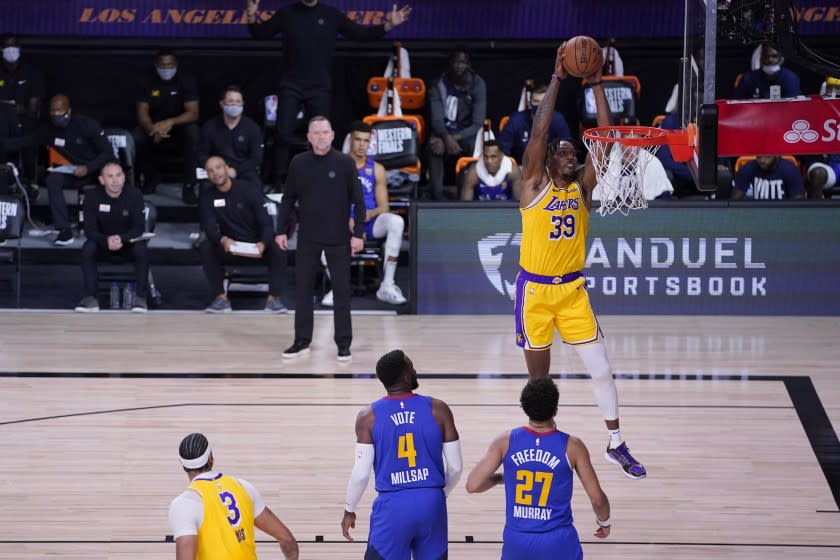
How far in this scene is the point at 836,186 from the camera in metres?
14.2

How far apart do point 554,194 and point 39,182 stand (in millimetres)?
9661

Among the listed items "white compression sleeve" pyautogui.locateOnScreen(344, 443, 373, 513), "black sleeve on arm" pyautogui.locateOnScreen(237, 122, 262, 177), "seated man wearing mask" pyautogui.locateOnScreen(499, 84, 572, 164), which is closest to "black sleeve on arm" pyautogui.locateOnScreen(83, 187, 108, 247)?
"black sleeve on arm" pyautogui.locateOnScreen(237, 122, 262, 177)

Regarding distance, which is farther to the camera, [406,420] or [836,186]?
[836,186]

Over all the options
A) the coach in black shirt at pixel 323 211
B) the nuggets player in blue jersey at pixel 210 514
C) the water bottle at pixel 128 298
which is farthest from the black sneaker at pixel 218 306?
the nuggets player in blue jersey at pixel 210 514

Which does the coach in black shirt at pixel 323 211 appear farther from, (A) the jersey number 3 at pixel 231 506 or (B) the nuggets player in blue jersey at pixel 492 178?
(A) the jersey number 3 at pixel 231 506

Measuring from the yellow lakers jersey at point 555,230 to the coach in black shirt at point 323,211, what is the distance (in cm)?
314

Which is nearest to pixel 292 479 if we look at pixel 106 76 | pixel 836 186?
pixel 836 186

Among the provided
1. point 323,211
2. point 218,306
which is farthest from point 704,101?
point 218,306

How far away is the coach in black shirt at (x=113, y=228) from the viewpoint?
1285 cm

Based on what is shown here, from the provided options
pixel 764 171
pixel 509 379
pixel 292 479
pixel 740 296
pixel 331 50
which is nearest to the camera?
pixel 292 479

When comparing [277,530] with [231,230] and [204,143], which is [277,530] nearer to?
[231,230]

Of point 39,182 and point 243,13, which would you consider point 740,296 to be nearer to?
point 243,13

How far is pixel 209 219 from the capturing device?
12.7 metres

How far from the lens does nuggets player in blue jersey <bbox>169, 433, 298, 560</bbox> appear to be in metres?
5.12
